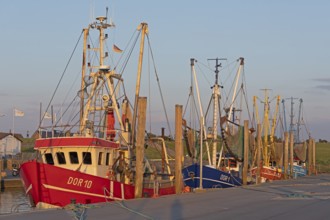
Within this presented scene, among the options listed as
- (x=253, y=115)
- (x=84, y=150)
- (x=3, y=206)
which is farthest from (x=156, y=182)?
(x=253, y=115)

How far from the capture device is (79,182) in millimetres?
25328

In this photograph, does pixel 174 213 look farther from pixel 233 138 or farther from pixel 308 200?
pixel 233 138

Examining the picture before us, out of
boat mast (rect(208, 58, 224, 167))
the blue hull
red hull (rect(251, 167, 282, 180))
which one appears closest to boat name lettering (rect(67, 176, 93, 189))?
Answer: the blue hull

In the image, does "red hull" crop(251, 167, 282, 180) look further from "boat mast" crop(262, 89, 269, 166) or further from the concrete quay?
the concrete quay

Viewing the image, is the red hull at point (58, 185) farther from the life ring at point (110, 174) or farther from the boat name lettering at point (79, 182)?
the life ring at point (110, 174)

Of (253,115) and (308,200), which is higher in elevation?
(253,115)

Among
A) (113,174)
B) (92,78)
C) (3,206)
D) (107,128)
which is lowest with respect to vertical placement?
A: (3,206)

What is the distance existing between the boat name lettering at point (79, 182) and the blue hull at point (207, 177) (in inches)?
452

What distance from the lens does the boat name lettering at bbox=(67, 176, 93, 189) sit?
988 inches

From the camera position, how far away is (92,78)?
103 ft

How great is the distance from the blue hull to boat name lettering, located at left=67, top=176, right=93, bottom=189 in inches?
452

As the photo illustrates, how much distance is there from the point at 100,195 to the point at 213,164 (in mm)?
16311

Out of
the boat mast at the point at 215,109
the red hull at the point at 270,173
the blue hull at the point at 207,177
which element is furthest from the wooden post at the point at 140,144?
the red hull at the point at 270,173

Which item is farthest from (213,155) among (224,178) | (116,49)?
(116,49)
